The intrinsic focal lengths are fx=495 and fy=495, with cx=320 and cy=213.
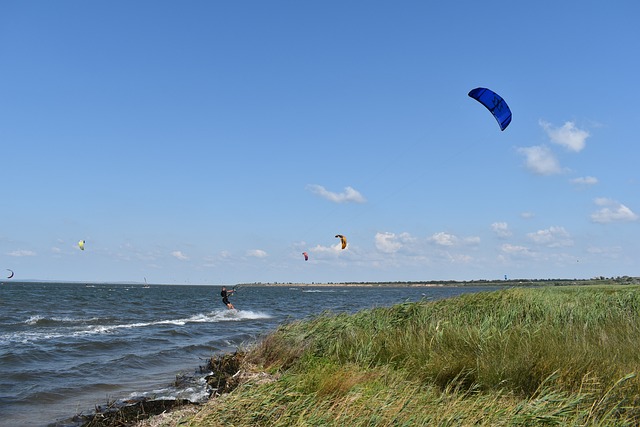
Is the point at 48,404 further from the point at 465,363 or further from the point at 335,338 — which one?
the point at 465,363

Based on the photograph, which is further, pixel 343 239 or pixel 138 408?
pixel 343 239

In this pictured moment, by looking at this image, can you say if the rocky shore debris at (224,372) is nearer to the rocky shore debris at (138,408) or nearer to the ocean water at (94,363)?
the rocky shore debris at (138,408)

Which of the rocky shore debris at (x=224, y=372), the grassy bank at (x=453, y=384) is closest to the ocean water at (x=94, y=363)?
the rocky shore debris at (x=224, y=372)

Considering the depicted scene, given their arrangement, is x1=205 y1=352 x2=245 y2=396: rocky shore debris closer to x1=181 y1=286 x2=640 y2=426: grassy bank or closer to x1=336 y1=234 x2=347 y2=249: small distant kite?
x1=181 y1=286 x2=640 y2=426: grassy bank

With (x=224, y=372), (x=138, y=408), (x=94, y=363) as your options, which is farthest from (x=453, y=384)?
(x=94, y=363)

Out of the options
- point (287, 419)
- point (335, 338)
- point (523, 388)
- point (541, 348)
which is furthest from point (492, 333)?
point (287, 419)

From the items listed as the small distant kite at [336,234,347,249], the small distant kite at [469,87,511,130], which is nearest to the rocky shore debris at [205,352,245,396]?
the small distant kite at [469,87,511,130]

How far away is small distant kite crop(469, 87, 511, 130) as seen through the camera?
1652 centimetres

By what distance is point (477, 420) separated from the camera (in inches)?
208

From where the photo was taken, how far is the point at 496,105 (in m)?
16.6

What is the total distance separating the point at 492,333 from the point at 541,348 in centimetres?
186

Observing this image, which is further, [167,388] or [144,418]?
[167,388]

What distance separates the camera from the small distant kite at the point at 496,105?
54.2 ft

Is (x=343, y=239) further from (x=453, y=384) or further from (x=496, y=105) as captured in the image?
(x=453, y=384)
